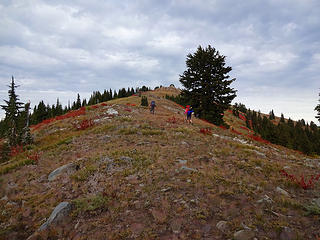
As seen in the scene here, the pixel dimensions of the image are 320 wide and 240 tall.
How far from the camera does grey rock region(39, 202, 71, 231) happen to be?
5131mm

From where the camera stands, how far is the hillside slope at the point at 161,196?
14.7 ft

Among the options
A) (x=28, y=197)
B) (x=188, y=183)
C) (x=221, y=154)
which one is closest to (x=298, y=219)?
(x=188, y=183)

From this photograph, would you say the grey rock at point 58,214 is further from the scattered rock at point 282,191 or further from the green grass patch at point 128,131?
the green grass patch at point 128,131

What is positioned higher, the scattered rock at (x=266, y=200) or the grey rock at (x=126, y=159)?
the grey rock at (x=126, y=159)

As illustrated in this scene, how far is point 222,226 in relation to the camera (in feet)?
14.4

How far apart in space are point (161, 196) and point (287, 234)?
10.9 ft

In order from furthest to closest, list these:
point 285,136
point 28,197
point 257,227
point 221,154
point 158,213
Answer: point 285,136, point 221,154, point 28,197, point 158,213, point 257,227

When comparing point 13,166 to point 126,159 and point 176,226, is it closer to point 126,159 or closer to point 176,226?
point 126,159

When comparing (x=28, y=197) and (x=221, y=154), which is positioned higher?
(x=221, y=154)

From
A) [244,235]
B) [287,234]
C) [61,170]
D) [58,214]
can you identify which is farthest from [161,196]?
[61,170]

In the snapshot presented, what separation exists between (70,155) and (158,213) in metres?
7.60

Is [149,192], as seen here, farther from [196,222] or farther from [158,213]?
[196,222]

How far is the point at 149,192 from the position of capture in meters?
6.07

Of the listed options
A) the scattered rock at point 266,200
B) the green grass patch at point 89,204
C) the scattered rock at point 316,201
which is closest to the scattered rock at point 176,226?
the green grass patch at point 89,204
